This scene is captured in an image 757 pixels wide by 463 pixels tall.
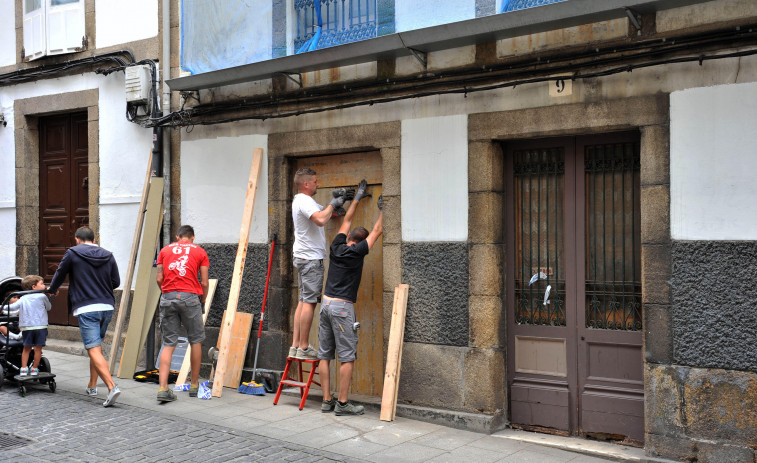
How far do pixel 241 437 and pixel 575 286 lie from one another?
10.2 feet

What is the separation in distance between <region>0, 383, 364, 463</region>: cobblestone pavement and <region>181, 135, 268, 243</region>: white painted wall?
234 cm

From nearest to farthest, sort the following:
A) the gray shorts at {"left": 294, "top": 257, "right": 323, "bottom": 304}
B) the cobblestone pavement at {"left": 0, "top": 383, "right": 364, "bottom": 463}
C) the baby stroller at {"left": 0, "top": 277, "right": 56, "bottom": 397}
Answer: the cobblestone pavement at {"left": 0, "top": 383, "right": 364, "bottom": 463}, the gray shorts at {"left": 294, "top": 257, "right": 323, "bottom": 304}, the baby stroller at {"left": 0, "top": 277, "right": 56, "bottom": 397}

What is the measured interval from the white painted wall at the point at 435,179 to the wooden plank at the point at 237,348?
7.46 ft

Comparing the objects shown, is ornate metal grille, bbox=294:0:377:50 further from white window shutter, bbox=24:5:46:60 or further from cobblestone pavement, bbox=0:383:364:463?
white window shutter, bbox=24:5:46:60

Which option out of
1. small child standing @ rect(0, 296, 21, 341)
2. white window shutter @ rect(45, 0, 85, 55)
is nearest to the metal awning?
white window shutter @ rect(45, 0, 85, 55)

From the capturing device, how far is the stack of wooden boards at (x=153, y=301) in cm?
824

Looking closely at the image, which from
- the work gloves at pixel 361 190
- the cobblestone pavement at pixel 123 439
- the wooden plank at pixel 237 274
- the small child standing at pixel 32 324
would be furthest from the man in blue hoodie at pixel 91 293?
the work gloves at pixel 361 190

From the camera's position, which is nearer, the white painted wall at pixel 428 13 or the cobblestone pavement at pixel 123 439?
the cobblestone pavement at pixel 123 439

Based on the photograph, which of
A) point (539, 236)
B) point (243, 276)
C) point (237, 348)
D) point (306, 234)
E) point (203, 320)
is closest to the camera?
point (539, 236)

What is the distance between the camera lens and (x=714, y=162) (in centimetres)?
575

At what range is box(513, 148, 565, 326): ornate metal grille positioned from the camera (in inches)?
269

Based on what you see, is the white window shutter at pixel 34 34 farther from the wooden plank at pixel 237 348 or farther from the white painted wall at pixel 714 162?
the white painted wall at pixel 714 162

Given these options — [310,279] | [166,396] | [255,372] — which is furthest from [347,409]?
[166,396]

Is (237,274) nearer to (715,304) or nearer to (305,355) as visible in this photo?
(305,355)
